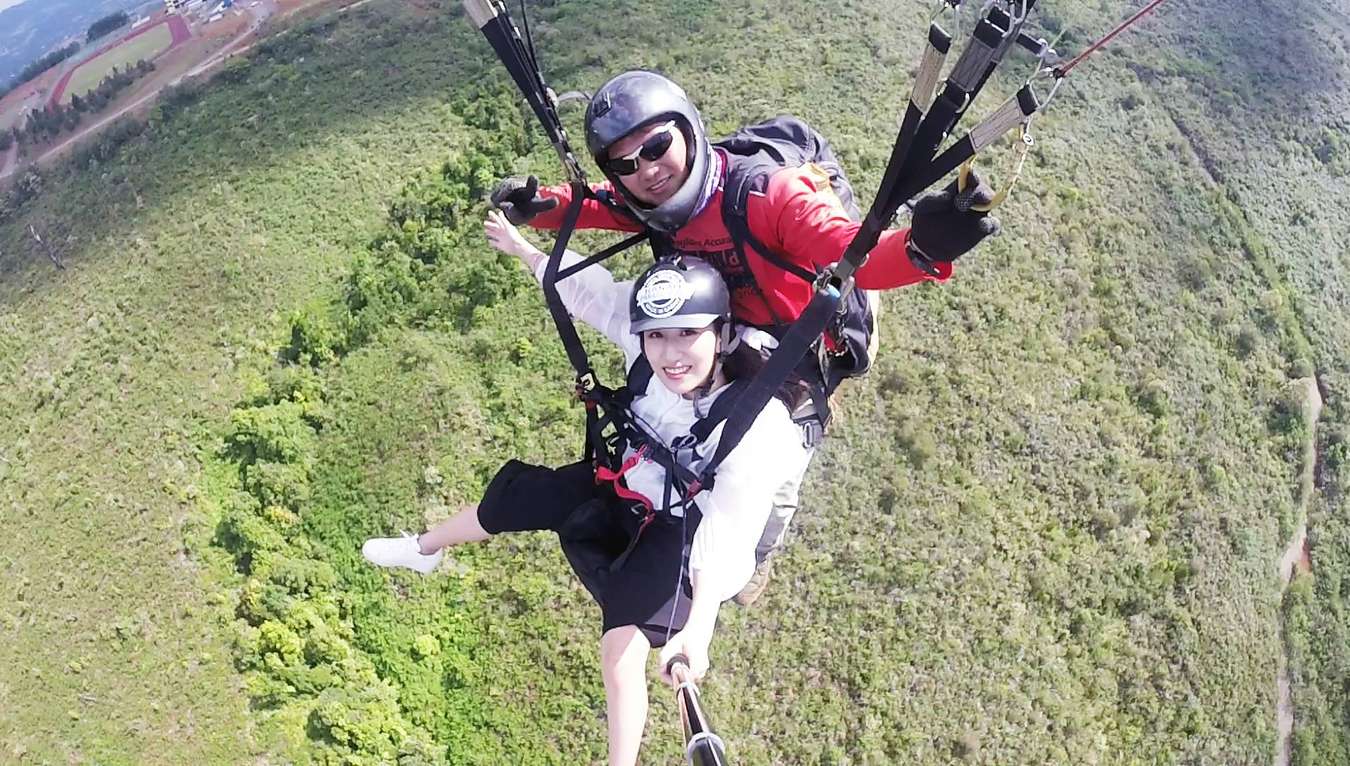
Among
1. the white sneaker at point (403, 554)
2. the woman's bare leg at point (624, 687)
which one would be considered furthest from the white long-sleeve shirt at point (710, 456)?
the white sneaker at point (403, 554)

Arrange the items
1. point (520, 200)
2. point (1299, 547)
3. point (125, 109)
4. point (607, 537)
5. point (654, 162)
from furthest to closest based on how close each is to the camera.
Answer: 1. point (125, 109)
2. point (1299, 547)
3. point (520, 200)
4. point (607, 537)
5. point (654, 162)

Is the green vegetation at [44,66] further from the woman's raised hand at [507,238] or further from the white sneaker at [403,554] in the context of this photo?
the woman's raised hand at [507,238]

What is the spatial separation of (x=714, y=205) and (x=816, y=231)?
742mm

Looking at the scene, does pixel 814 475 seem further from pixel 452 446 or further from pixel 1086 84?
pixel 1086 84

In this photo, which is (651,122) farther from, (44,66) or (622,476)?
(44,66)

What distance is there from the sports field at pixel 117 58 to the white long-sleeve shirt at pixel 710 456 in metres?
33.6

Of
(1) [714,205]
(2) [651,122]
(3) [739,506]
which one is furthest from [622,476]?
(2) [651,122]

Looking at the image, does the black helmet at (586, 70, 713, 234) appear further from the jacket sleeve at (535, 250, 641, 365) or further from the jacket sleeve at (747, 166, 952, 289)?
the jacket sleeve at (535, 250, 641, 365)

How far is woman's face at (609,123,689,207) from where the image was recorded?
3.63 meters

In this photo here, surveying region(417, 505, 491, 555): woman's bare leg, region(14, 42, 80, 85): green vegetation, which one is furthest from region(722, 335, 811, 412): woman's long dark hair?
region(14, 42, 80, 85): green vegetation

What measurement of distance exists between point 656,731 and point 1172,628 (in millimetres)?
12566

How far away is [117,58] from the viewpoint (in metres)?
33.0

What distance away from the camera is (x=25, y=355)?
17.6 m

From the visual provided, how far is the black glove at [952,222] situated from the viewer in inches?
97.1
